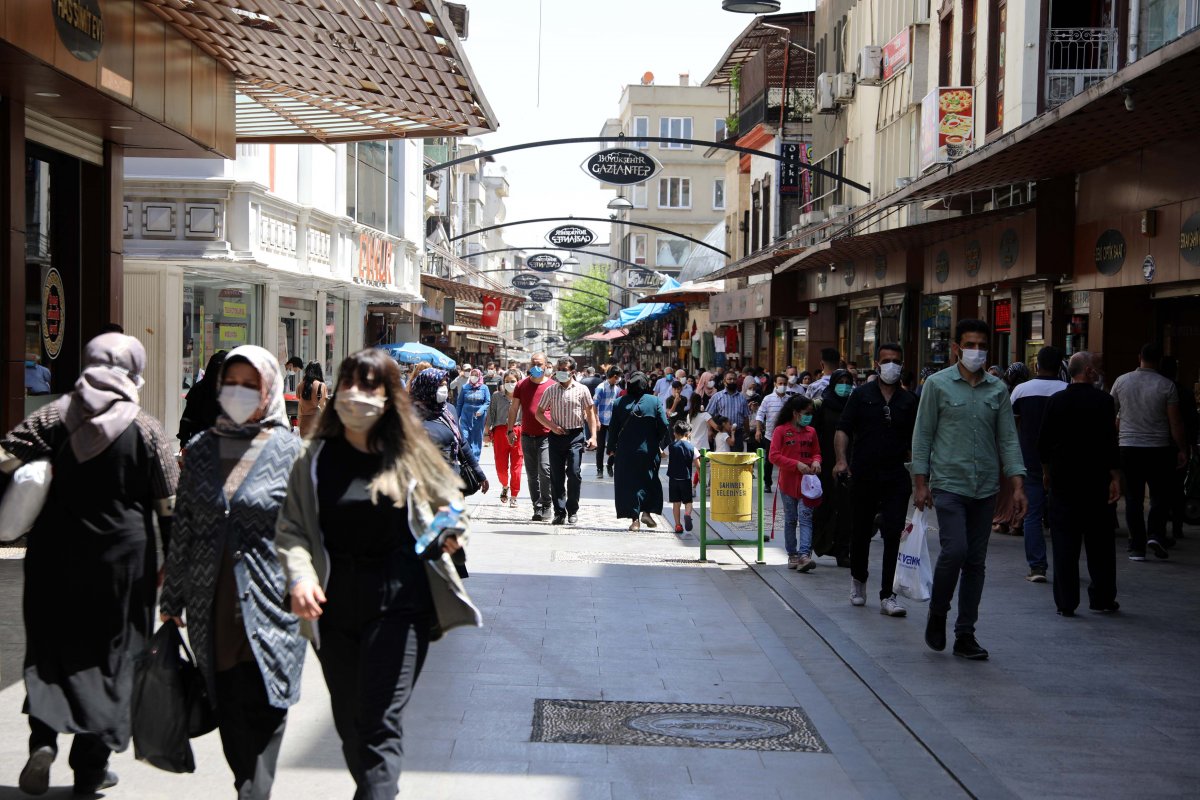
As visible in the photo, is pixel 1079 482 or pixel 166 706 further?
pixel 1079 482

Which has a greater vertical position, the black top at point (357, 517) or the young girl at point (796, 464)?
the black top at point (357, 517)

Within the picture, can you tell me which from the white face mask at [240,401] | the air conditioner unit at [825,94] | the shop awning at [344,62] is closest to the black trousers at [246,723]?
the white face mask at [240,401]

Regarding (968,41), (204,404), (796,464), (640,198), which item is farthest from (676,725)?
(640,198)

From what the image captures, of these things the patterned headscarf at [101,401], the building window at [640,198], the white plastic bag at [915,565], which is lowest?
the white plastic bag at [915,565]

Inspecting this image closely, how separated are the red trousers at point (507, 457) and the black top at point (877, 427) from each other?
7.84 metres

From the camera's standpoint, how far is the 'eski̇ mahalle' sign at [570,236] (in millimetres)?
50531

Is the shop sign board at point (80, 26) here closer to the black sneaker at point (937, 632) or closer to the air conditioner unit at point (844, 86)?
the black sneaker at point (937, 632)

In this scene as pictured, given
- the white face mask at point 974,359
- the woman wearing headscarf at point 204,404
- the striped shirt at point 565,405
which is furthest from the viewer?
the striped shirt at point 565,405

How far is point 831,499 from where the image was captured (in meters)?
12.0

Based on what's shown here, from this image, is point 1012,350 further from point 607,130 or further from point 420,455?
point 607,130

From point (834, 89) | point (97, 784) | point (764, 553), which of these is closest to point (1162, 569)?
point (764, 553)

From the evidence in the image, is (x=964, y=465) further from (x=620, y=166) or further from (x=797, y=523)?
(x=620, y=166)

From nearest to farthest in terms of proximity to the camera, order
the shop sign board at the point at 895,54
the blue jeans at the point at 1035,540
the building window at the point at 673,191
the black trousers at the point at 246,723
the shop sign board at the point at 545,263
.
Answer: the black trousers at the point at 246,723, the blue jeans at the point at 1035,540, the shop sign board at the point at 895,54, the shop sign board at the point at 545,263, the building window at the point at 673,191

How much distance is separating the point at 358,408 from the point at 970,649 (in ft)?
15.9
